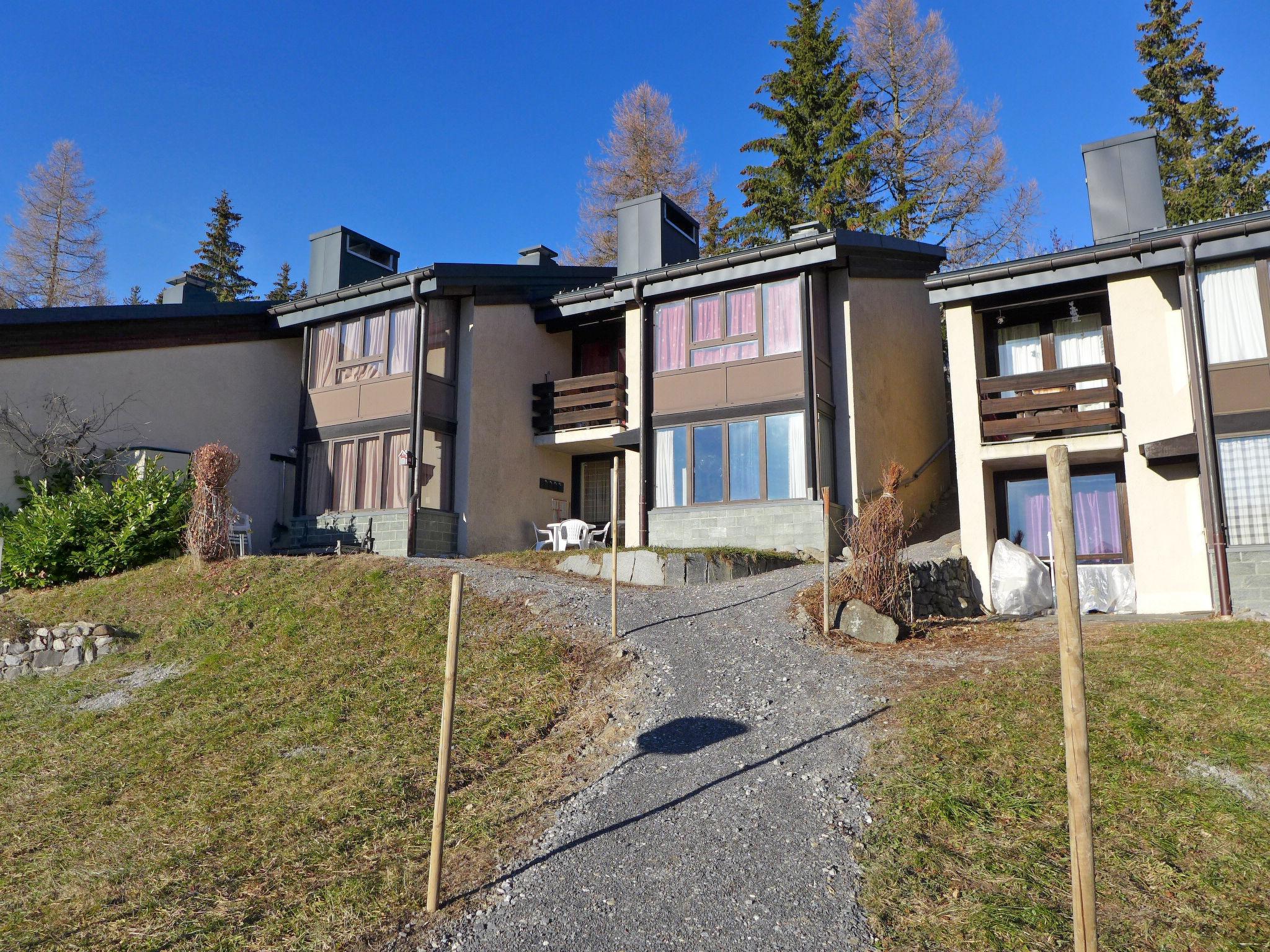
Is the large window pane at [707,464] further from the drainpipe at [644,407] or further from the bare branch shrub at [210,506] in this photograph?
the bare branch shrub at [210,506]

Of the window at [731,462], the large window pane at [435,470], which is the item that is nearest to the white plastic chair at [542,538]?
the large window pane at [435,470]

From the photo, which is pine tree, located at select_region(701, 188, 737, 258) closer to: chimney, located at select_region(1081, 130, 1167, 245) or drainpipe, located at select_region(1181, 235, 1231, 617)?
chimney, located at select_region(1081, 130, 1167, 245)

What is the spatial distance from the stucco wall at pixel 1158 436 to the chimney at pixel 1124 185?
1759 mm

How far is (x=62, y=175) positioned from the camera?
105ft

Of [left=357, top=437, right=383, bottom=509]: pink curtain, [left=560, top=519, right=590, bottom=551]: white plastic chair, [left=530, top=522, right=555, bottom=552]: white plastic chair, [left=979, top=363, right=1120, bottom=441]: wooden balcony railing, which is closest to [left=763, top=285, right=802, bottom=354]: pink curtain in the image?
[left=979, top=363, right=1120, bottom=441]: wooden balcony railing

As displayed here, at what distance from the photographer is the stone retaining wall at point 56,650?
1130 cm

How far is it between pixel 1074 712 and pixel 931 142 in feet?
92.3

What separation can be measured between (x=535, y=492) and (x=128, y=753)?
11656 millimetres

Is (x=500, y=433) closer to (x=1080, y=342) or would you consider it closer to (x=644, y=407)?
(x=644, y=407)

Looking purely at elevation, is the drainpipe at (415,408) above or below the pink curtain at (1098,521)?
above

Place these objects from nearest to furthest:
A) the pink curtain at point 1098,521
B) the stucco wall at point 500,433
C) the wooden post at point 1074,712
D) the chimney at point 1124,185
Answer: the wooden post at point 1074,712
the pink curtain at point 1098,521
the chimney at point 1124,185
the stucco wall at point 500,433

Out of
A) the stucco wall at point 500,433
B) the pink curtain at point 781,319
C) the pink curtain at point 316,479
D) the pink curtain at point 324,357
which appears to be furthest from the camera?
the pink curtain at point 324,357

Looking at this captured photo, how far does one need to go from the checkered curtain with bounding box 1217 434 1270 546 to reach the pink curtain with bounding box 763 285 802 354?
22.4ft

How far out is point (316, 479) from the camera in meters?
18.4
